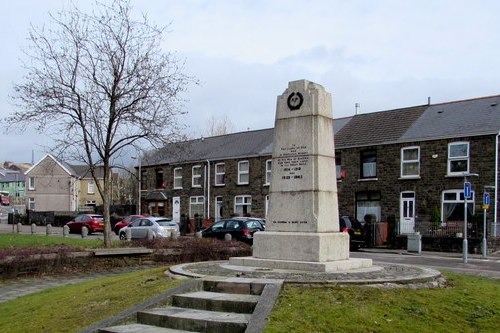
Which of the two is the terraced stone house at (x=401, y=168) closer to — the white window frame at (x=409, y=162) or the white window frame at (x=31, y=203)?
the white window frame at (x=409, y=162)

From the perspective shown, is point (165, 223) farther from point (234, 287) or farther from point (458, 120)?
point (234, 287)

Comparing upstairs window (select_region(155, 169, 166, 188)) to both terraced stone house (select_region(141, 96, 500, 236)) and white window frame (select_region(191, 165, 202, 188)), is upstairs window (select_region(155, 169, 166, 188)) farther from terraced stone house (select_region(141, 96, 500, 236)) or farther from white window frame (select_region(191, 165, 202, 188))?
terraced stone house (select_region(141, 96, 500, 236))

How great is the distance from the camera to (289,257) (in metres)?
10.7

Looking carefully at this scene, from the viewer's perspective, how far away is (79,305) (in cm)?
870

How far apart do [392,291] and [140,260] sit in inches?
455

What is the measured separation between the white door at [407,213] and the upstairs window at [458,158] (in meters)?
2.86

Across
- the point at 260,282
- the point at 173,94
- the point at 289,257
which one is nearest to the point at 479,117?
the point at 173,94

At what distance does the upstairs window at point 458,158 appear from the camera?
30094mm

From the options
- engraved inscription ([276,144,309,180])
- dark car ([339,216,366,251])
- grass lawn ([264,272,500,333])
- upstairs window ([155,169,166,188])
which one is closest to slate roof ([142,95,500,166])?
dark car ([339,216,366,251])

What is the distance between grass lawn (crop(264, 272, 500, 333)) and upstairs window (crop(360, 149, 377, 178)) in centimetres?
2634

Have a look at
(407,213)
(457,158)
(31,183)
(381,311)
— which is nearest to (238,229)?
(407,213)

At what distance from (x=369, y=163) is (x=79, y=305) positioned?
28383 mm

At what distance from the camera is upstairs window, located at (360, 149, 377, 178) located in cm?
3459

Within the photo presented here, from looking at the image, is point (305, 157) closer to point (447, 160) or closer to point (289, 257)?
point (289, 257)
